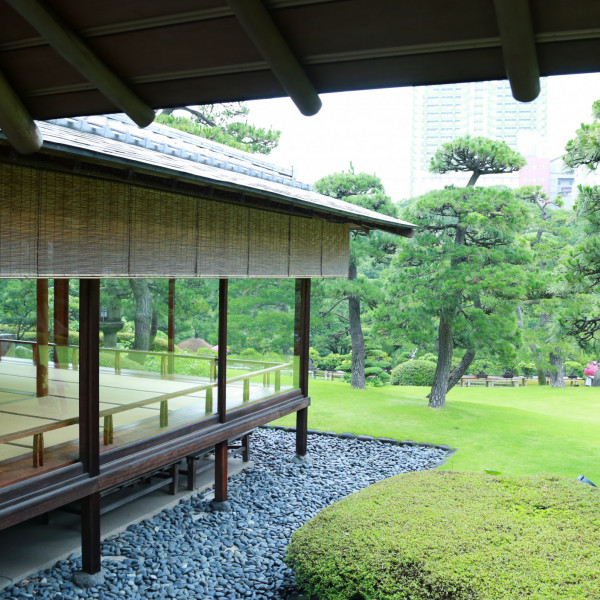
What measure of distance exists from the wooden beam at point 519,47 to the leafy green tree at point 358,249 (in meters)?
12.8

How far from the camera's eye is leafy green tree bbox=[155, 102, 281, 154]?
14039mm

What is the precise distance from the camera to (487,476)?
229 inches

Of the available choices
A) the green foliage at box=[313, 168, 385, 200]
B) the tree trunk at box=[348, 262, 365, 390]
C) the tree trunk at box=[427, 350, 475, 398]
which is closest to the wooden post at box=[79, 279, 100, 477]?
the tree trunk at box=[427, 350, 475, 398]

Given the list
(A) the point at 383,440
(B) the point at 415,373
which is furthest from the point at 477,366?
(A) the point at 383,440

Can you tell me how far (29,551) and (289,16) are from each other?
5.74m

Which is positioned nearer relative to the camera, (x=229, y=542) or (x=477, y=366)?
(x=229, y=542)

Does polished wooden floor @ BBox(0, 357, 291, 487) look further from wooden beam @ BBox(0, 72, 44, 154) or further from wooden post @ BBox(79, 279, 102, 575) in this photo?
wooden beam @ BBox(0, 72, 44, 154)

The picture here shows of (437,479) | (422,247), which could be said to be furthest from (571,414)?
(437,479)

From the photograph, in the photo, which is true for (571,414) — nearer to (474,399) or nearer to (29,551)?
(474,399)

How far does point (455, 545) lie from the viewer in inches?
166

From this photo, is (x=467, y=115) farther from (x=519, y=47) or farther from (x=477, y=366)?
(x=519, y=47)

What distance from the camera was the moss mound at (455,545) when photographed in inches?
150

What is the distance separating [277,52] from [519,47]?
0.42 metres

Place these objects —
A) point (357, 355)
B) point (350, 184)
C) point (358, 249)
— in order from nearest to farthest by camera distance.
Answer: point (358, 249) → point (350, 184) → point (357, 355)
